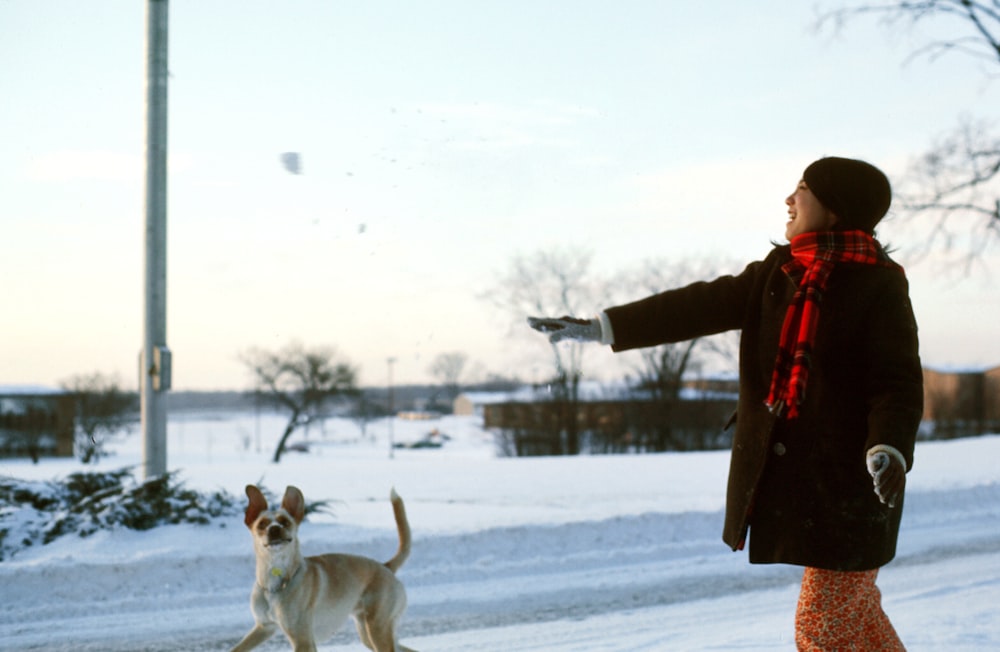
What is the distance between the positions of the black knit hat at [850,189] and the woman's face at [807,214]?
0.02m

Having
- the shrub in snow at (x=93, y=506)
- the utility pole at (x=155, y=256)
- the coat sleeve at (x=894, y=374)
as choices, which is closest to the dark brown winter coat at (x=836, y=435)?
the coat sleeve at (x=894, y=374)

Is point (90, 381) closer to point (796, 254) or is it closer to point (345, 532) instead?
point (345, 532)

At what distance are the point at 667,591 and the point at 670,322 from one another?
403cm

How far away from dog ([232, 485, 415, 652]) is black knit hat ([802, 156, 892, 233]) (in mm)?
2073

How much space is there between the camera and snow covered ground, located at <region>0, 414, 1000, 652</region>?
532 centimetres

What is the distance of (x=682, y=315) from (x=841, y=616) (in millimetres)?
1049

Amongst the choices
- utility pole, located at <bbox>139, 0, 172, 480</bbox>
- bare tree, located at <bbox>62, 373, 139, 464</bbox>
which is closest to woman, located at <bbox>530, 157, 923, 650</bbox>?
utility pole, located at <bbox>139, 0, 172, 480</bbox>

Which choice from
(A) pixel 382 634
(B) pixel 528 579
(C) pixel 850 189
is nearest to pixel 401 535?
(A) pixel 382 634

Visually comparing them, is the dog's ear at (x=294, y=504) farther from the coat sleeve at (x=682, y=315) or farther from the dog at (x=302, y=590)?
the coat sleeve at (x=682, y=315)

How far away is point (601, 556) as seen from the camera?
25.7ft

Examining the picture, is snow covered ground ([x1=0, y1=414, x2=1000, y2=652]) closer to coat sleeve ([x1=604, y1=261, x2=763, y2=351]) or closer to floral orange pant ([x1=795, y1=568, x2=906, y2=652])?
floral orange pant ([x1=795, y1=568, x2=906, y2=652])

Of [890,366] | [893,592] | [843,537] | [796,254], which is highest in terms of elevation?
[796,254]

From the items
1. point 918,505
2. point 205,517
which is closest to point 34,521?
point 205,517

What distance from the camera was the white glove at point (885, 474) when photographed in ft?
8.57
